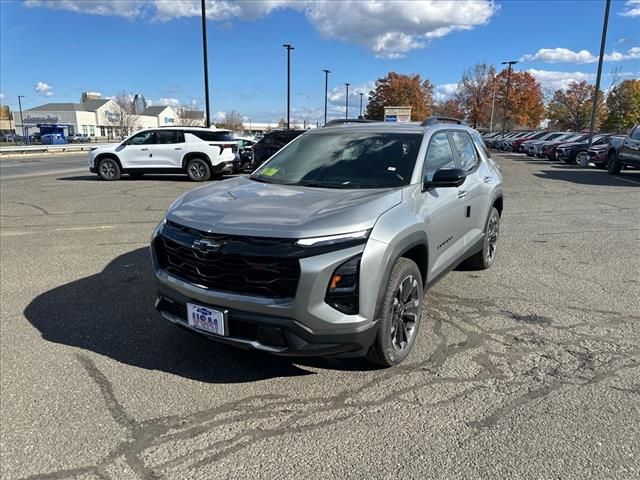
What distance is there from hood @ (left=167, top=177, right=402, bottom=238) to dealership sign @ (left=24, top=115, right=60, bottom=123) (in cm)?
11988

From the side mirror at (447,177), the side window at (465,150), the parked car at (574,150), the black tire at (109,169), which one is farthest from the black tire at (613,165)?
the black tire at (109,169)

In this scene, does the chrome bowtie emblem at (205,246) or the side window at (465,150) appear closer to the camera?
the chrome bowtie emblem at (205,246)

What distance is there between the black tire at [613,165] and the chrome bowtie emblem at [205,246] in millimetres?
18847

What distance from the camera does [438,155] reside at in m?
4.18

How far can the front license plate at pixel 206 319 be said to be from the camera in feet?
9.53

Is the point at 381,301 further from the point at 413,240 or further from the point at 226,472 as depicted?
the point at 226,472

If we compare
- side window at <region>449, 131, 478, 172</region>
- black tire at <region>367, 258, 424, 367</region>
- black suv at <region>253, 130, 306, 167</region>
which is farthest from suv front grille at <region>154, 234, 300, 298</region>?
black suv at <region>253, 130, 306, 167</region>

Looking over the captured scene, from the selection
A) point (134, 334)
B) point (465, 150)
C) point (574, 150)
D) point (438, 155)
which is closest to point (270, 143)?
point (465, 150)

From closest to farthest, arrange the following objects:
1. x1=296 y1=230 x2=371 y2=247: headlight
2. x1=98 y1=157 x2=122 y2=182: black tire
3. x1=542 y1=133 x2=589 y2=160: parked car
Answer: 1. x1=296 y1=230 x2=371 y2=247: headlight
2. x1=98 y1=157 x2=122 y2=182: black tire
3. x1=542 y1=133 x2=589 y2=160: parked car

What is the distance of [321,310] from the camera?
2.74 metres

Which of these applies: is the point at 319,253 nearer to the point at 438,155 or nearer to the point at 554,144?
the point at 438,155

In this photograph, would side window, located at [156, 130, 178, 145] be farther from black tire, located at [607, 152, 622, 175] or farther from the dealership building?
the dealership building

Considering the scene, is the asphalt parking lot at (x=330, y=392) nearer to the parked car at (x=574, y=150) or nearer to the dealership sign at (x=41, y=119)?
the parked car at (x=574, y=150)

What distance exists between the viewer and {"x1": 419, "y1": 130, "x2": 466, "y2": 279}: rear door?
3.66 meters
